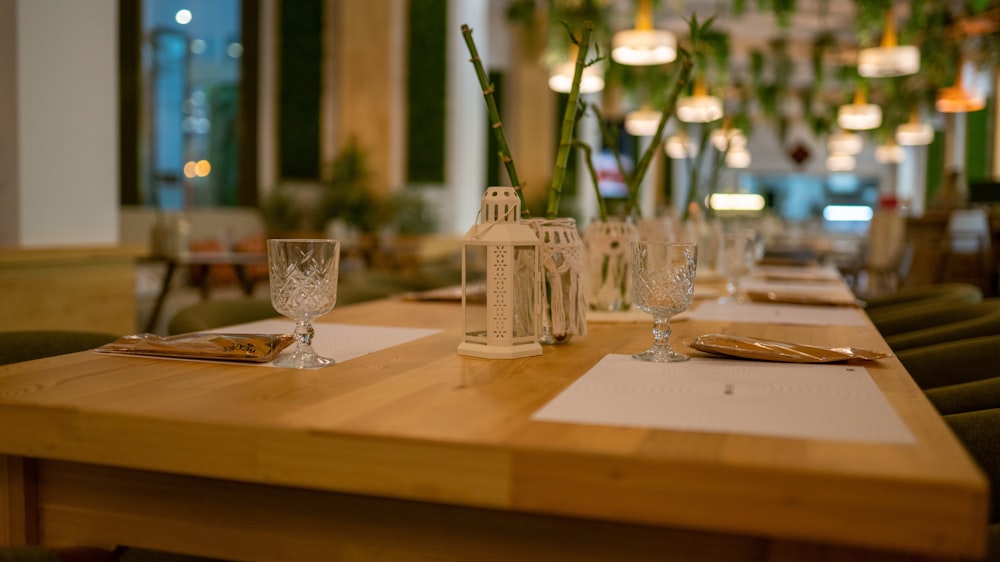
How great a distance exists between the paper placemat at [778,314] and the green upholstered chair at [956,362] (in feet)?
0.44

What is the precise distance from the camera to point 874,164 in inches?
972

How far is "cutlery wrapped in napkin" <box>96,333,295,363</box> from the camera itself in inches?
50.2

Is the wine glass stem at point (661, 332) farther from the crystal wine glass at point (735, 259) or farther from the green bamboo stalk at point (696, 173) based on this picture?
the green bamboo stalk at point (696, 173)

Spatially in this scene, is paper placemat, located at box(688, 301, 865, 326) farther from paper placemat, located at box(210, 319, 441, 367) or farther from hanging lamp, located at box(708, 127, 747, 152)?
hanging lamp, located at box(708, 127, 747, 152)

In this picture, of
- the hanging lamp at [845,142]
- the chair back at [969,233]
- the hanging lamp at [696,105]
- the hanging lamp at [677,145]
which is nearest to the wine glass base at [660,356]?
the hanging lamp at [677,145]

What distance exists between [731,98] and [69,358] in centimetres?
1924

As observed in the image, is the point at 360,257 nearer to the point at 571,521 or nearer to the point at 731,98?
the point at 571,521

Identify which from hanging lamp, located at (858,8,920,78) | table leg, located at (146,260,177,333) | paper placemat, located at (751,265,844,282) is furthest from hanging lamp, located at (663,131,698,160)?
table leg, located at (146,260,177,333)

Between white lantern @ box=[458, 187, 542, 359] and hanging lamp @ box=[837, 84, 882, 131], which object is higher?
hanging lamp @ box=[837, 84, 882, 131]

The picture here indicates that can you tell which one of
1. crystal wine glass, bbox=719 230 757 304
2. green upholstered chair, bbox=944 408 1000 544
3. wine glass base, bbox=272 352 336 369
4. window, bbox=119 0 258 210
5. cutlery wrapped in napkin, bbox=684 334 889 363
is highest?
window, bbox=119 0 258 210

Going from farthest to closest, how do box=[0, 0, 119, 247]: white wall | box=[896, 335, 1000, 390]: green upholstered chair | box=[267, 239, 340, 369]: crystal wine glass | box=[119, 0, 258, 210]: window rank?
box=[119, 0, 258, 210]: window
box=[0, 0, 119, 247]: white wall
box=[896, 335, 1000, 390]: green upholstered chair
box=[267, 239, 340, 369]: crystal wine glass

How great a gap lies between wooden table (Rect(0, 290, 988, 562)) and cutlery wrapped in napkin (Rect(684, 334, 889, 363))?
0.05 meters

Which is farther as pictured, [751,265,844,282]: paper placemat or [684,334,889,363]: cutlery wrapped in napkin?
[751,265,844,282]: paper placemat

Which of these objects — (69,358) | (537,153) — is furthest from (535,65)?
(69,358)
